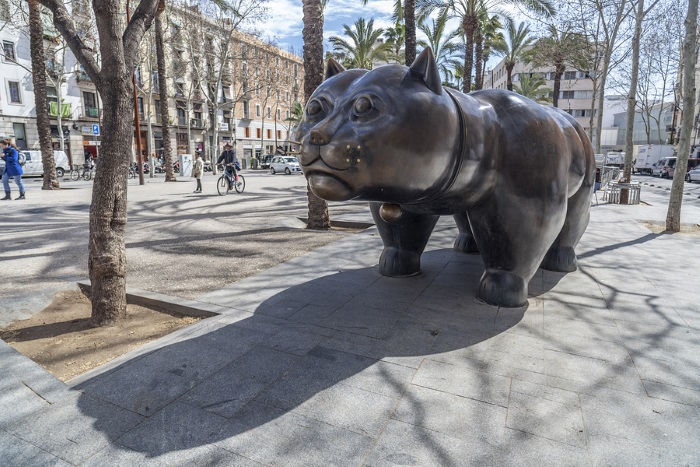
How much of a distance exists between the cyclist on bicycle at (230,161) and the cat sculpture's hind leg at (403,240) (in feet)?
36.0

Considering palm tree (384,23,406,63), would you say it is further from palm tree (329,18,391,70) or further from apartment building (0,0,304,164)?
apartment building (0,0,304,164)

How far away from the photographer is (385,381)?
8.22 feet

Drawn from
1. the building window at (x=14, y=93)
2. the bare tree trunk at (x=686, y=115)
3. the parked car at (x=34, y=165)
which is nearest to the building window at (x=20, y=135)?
the building window at (x=14, y=93)

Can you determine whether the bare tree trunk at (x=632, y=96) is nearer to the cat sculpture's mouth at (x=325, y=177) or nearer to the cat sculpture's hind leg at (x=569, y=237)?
the cat sculpture's hind leg at (x=569, y=237)

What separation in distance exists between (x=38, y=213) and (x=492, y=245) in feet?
34.8

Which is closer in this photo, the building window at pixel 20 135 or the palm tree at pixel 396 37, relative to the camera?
the palm tree at pixel 396 37

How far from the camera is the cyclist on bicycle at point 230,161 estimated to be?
47.0 feet

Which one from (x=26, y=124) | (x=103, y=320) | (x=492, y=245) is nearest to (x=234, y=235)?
(x=103, y=320)

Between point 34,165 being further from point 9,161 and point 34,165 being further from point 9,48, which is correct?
point 9,161

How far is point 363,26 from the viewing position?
26.5m

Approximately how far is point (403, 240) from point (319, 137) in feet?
7.23

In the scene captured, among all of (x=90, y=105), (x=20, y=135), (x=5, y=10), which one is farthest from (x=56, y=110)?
(x=5, y=10)

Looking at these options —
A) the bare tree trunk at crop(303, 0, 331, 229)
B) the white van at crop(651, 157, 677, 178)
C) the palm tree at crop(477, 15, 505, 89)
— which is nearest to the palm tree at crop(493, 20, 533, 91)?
the palm tree at crop(477, 15, 505, 89)

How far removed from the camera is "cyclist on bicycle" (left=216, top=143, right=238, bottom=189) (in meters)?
14.3
